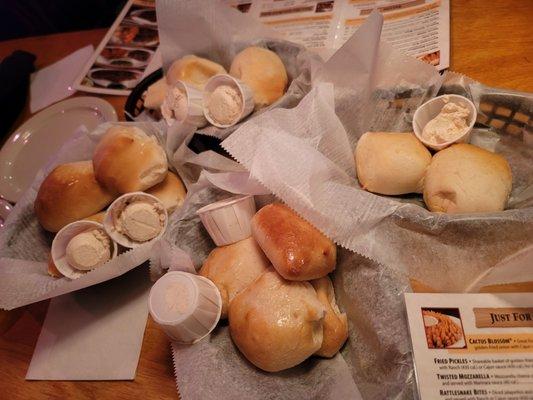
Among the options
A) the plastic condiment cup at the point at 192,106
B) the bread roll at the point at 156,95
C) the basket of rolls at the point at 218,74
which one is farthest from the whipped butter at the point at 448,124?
the bread roll at the point at 156,95

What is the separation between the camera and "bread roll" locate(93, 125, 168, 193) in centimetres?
70

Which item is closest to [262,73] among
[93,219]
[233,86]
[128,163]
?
[233,86]

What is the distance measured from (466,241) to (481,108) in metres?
0.24

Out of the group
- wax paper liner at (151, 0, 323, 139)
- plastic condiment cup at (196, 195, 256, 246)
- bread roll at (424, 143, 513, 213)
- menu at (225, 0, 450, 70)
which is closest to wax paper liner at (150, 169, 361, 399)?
plastic condiment cup at (196, 195, 256, 246)

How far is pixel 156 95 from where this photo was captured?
0.88m

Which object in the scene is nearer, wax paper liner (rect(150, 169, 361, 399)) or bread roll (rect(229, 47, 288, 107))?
wax paper liner (rect(150, 169, 361, 399))

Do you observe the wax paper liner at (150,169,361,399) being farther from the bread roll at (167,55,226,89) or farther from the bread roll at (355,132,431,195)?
the bread roll at (167,55,226,89)

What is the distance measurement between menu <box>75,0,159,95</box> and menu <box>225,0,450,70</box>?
30 centimetres

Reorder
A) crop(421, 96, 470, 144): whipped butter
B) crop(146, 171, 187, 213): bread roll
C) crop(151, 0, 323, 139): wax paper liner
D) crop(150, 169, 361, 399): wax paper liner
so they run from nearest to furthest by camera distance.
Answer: crop(150, 169, 361, 399): wax paper liner < crop(421, 96, 470, 144): whipped butter < crop(146, 171, 187, 213): bread roll < crop(151, 0, 323, 139): wax paper liner

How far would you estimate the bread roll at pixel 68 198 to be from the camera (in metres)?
0.71

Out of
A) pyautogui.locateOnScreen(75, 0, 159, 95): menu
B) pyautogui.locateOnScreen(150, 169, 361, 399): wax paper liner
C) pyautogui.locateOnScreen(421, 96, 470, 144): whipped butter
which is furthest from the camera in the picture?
pyautogui.locateOnScreen(75, 0, 159, 95): menu

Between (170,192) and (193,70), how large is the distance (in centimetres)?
26

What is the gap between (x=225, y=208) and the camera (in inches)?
23.3

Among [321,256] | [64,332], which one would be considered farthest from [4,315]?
[321,256]
